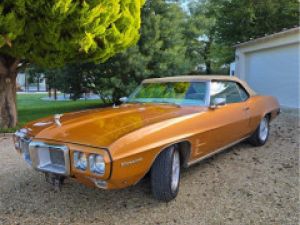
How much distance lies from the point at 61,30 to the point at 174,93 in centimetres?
310

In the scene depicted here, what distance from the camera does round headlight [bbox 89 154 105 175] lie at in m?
2.88

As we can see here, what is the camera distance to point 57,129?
3.45 m

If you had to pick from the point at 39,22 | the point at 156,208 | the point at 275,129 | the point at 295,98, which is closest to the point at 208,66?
the point at 295,98

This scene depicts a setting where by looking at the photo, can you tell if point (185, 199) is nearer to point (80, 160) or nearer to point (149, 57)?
point (80, 160)

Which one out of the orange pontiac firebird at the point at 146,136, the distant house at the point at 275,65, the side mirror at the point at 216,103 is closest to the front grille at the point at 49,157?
the orange pontiac firebird at the point at 146,136

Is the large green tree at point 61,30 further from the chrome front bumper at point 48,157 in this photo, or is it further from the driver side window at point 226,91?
the chrome front bumper at point 48,157

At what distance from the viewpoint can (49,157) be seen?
331cm

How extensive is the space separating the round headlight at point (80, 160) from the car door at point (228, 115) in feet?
6.16

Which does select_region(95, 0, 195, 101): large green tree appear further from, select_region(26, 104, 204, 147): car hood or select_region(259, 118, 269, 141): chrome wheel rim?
select_region(26, 104, 204, 147): car hood

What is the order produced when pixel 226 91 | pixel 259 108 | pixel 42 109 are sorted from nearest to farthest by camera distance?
pixel 226 91
pixel 259 108
pixel 42 109

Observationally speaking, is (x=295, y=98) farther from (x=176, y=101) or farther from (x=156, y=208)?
(x=156, y=208)

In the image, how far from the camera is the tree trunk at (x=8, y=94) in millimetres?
7824

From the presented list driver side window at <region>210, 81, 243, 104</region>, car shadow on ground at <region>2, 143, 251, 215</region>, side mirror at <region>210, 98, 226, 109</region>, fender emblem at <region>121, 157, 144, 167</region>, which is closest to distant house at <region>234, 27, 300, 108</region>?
driver side window at <region>210, 81, 243, 104</region>

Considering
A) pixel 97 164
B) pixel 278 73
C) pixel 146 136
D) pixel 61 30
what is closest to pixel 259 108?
pixel 146 136
